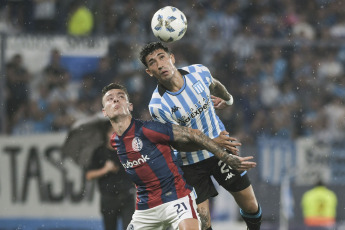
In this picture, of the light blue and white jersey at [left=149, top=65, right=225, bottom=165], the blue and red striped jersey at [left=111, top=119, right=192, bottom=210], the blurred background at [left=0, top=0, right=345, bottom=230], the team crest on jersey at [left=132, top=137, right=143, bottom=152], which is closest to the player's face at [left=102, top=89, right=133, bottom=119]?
the blue and red striped jersey at [left=111, top=119, right=192, bottom=210]

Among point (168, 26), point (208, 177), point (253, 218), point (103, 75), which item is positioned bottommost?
point (253, 218)

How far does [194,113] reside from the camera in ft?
23.0

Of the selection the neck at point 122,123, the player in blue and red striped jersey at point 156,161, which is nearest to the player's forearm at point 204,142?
the player in blue and red striped jersey at point 156,161

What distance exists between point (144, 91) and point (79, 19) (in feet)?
8.01

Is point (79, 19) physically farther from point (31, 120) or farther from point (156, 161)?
point (156, 161)

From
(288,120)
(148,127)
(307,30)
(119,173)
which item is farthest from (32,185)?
(307,30)

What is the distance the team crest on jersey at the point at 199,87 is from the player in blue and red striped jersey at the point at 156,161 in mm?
678

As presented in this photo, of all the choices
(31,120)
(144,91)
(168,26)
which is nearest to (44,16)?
(31,120)

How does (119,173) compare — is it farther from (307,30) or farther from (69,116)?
(307,30)

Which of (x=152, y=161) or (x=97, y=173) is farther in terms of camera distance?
(x=97, y=173)

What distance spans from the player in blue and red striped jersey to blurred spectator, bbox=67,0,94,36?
7.16m

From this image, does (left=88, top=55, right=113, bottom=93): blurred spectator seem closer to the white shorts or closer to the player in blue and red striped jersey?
the player in blue and red striped jersey

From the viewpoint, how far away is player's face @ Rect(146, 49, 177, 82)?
6891 mm

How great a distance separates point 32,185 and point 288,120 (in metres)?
4.57
